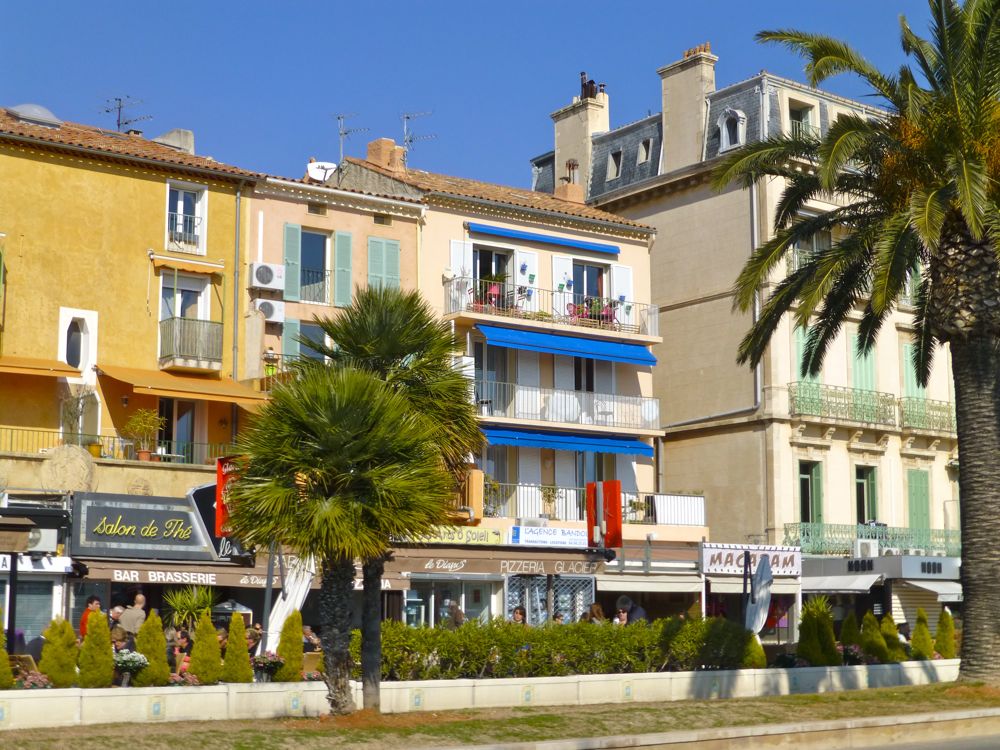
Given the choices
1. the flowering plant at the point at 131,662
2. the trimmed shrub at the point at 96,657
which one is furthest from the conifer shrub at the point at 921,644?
the trimmed shrub at the point at 96,657

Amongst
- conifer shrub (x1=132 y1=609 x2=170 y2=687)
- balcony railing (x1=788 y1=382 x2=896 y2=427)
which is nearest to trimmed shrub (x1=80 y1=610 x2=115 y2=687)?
conifer shrub (x1=132 y1=609 x2=170 y2=687)

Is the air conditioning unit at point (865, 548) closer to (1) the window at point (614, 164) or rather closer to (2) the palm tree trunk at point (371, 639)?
(1) the window at point (614, 164)

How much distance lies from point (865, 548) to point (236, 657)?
25.4 metres

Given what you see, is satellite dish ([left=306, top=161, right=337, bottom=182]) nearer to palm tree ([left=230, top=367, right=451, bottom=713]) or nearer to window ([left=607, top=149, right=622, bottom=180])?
window ([left=607, top=149, right=622, bottom=180])

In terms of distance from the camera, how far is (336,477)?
1945 centimetres

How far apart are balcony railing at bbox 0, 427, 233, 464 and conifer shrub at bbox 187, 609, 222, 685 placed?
1163 cm

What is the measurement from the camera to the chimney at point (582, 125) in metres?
49.8

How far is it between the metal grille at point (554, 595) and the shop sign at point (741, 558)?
296 cm

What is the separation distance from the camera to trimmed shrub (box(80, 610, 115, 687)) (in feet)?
67.5

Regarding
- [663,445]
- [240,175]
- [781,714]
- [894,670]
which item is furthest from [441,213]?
[781,714]

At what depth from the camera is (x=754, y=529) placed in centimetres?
4244

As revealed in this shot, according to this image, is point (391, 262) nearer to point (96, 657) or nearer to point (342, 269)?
point (342, 269)

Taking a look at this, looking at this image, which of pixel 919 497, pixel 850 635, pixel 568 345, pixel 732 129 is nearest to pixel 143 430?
pixel 568 345

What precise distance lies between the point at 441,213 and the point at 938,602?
17.7 meters
